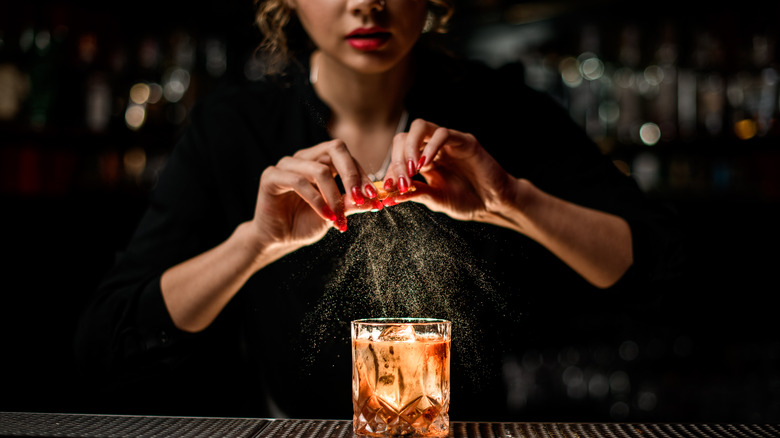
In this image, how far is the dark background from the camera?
8.69 ft

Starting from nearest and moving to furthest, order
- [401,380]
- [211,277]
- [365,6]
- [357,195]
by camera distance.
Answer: [401,380]
[357,195]
[365,6]
[211,277]

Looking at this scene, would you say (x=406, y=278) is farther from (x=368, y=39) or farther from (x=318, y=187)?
(x=368, y=39)

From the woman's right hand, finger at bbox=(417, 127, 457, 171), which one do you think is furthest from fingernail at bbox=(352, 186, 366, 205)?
finger at bbox=(417, 127, 457, 171)

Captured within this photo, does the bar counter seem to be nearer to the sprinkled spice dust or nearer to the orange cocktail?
the orange cocktail

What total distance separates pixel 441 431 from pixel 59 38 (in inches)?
98.8

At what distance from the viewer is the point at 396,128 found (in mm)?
1672

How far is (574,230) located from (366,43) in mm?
592

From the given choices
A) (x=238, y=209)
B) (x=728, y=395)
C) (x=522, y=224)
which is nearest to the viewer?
(x=522, y=224)

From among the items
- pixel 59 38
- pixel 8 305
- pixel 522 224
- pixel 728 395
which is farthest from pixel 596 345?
pixel 59 38

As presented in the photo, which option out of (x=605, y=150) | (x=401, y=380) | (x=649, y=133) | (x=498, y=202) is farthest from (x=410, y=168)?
(x=649, y=133)

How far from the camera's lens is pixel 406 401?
3.17 feet

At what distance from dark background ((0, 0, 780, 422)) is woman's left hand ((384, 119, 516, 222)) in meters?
1.54

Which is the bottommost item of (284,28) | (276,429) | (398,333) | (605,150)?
(276,429)

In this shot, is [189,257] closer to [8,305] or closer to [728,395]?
[8,305]
